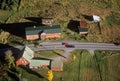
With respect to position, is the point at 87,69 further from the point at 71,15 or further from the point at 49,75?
the point at 71,15

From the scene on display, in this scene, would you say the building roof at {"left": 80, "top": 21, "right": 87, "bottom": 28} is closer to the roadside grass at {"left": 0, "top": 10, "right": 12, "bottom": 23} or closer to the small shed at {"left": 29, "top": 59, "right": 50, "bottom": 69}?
the small shed at {"left": 29, "top": 59, "right": 50, "bottom": 69}

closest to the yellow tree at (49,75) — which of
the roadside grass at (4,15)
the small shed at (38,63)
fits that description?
the small shed at (38,63)

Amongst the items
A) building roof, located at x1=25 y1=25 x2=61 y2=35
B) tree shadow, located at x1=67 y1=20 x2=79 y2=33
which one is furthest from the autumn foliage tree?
tree shadow, located at x1=67 y1=20 x2=79 y2=33

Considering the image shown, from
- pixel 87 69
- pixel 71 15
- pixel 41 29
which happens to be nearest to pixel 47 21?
pixel 41 29

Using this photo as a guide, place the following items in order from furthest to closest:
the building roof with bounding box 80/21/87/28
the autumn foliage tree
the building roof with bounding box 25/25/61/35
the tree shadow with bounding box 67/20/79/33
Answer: the tree shadow with bounding box 67/20/79/33, the building roof with bounding box 80/21/87/28, the building roof with bounding box 25/25/61/35, the autumn foliage tree

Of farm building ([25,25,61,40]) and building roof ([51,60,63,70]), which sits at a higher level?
farm building ([25,25,61,40])

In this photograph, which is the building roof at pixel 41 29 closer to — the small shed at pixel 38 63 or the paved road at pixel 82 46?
the paved road at pixel 82 46
